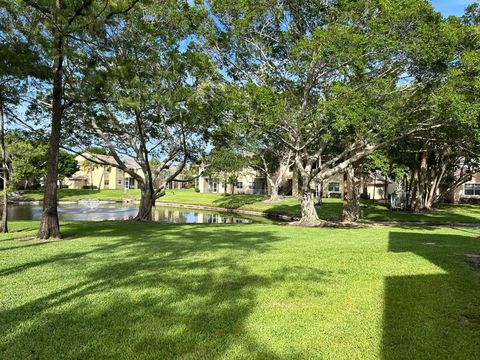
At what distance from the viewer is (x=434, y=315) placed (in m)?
4.70

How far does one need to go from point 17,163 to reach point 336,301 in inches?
1707

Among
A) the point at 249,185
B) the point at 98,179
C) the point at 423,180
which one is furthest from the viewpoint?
the point at 98,179

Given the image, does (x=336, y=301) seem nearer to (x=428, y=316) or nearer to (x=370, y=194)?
(x=428, y=316)

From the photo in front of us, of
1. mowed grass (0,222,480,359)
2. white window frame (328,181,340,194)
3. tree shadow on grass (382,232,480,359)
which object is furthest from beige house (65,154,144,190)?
tree shadow on grass (382,232,480,359)

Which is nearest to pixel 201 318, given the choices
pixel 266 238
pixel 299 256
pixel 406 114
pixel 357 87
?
pixel 299 256

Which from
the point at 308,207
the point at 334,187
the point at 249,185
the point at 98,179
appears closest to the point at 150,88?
the point at 308,207

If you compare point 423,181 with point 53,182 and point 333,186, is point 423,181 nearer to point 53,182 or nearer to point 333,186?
point 333,186

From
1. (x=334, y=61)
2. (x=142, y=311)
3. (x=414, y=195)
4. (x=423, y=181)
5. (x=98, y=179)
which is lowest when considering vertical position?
(x=142, y=311)

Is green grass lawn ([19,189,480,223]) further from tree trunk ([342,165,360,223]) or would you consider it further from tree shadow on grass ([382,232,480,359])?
tree shadow on grass ([382,232,480,359])

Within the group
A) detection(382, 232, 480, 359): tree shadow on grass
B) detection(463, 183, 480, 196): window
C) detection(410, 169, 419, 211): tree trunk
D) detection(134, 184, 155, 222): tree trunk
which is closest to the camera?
detection(382, 232, 480, 359): tree shadow on grass

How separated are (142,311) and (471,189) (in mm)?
48183

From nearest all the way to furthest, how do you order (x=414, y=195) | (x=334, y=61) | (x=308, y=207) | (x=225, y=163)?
(x=334, y=61) → (x=308, y=207) → (x=414, y=195) → (x=225, y=163)

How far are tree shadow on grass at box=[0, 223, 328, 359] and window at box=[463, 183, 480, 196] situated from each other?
4471cm

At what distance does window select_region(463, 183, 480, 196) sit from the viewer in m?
44.0
